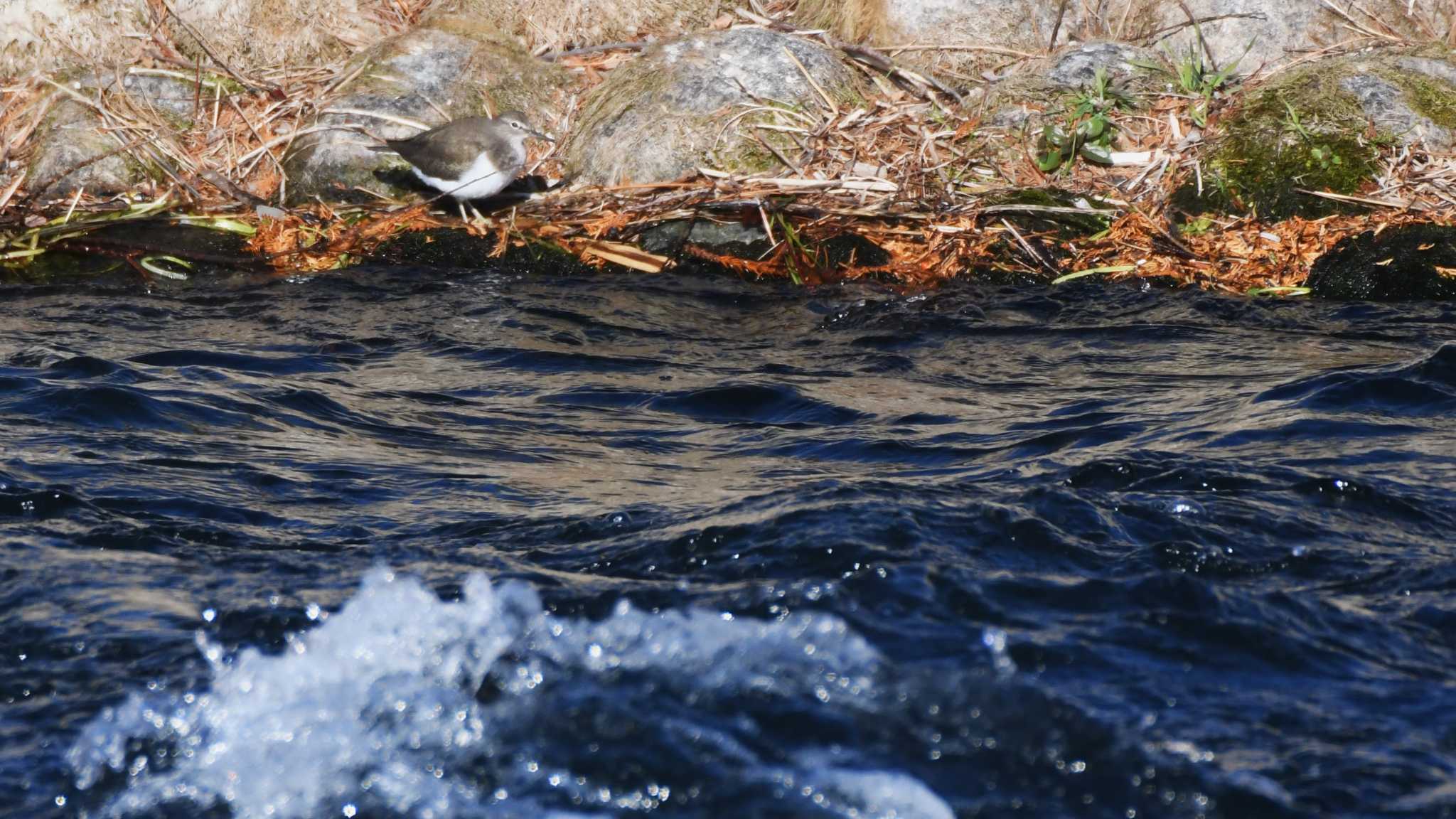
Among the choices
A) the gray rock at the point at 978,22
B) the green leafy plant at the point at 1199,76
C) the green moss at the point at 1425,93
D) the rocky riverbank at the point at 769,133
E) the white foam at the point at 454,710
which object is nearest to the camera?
the white foam at the point at 454,710

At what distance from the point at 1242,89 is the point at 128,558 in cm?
732

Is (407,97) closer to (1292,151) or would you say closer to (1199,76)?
(1199,76)

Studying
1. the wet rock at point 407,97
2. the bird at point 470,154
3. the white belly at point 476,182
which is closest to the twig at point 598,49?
the wet rock at point 407,97

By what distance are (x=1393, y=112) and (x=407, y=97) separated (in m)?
6.36

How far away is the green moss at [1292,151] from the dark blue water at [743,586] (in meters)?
1.74

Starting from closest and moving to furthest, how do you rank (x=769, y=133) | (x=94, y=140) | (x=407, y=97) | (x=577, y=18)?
(x=769, y=133) → (x=94, y=140) → (x=407, y=97) → (x=577, y=18)

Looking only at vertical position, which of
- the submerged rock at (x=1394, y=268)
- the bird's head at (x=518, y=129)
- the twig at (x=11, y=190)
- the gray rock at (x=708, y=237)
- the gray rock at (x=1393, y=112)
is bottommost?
the twig at (x=11, y=190)

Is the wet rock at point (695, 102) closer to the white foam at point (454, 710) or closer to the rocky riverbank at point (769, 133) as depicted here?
the rocky riverbank at point (769, 133)

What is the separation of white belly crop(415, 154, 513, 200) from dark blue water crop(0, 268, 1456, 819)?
227 centimetres

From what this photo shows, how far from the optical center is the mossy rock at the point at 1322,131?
7.52 metres

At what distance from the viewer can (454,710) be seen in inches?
116

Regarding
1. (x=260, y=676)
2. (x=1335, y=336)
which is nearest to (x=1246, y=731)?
(x=260, y=676)

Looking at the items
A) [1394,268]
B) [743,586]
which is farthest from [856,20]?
[743,586]

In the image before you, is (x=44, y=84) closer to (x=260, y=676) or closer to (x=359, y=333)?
(x=359, y=333)
